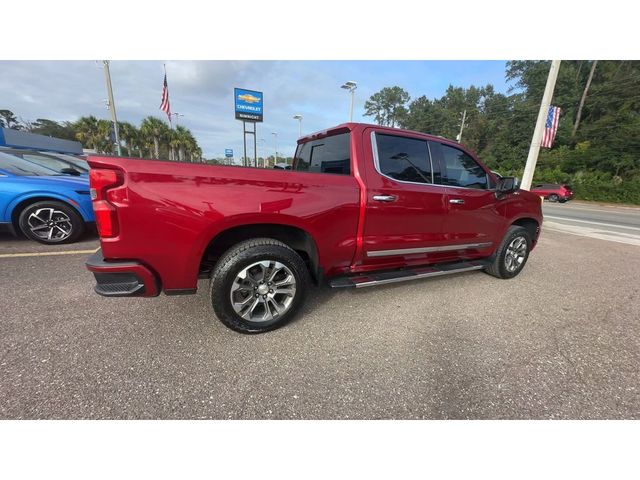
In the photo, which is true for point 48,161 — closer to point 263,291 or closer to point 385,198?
point 263,291

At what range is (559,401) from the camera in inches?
72.0

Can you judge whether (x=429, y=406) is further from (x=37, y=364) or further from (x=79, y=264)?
(x=79, y=264)

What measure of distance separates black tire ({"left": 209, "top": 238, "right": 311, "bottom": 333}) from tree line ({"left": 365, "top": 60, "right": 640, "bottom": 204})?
31.0 metres

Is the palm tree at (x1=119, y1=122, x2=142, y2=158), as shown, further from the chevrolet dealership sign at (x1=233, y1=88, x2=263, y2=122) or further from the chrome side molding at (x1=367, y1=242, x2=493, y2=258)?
the chrome side molding at (x1=367, y1=242, x2=493, y2=258)

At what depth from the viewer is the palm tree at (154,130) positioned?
38562mm

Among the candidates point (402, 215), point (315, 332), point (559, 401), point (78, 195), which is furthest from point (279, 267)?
point (78, 195)

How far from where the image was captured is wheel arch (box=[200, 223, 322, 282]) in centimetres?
240

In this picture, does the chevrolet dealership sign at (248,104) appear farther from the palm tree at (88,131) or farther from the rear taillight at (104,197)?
the palm tree at (88,131)

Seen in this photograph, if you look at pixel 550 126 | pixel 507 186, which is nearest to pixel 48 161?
pixel 507 186

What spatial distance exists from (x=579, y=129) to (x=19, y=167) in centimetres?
4498

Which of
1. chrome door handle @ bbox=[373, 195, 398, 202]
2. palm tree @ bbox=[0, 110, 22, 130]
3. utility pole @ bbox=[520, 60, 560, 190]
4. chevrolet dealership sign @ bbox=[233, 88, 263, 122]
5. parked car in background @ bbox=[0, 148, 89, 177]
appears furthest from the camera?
palm tree @ bbox=[0, 110, 22, 130]

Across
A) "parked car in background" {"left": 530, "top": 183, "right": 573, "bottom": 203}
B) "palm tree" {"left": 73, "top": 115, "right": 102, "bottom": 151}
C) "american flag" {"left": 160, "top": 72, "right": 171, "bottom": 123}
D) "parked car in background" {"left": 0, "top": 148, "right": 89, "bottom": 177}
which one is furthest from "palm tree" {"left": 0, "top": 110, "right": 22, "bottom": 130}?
"parked car in background" {"left": 530, "top": 183, "right": 573, "bottom": 203}

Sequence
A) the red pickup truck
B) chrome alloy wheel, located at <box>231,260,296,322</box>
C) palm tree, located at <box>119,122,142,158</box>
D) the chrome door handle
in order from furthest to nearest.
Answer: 1. palm tree, located at <box>119,122,142,158</box>
2. the chrome door handle
3. chrome alloy wheel, located at <box>231,260,296,322</box>
4. the red pickup truck

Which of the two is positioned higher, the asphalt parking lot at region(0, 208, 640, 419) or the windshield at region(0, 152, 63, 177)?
the windshield at region(0, 152, 63, 177)
